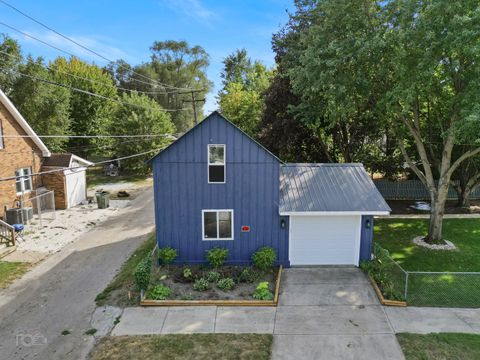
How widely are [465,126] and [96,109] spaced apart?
1467 inches

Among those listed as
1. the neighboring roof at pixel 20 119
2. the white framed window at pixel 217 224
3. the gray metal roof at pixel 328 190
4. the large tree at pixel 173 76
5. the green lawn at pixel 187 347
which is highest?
the large tree at pixel 173 76

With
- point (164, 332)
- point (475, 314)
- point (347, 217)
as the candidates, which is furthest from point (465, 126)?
point (164, 332)

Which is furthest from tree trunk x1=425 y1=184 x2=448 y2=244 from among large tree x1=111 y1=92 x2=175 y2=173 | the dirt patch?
large tree x1=111 y1=92 x2=175 y2=173

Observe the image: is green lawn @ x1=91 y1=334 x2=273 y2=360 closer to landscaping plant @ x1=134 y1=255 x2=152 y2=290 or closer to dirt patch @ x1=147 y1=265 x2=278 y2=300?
landscaping plant @ x1=134 y1=255 x2=152 y2=290

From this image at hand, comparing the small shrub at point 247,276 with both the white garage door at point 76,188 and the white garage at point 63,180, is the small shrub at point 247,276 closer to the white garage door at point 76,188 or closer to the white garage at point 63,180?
the white garage at point 63,180

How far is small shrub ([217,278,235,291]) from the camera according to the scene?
11.9 m

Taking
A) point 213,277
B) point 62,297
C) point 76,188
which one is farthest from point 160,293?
point 76,188

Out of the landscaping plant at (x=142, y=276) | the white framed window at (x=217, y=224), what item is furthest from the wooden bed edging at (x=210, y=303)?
the white framed window at (x=217, y=224)

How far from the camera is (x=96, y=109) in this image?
130 ft

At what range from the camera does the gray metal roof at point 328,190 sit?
43.2 feet

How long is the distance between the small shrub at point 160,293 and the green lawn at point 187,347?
189 cm

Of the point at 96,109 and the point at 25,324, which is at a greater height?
the point at 96,109

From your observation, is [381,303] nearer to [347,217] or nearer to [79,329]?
[347,217]

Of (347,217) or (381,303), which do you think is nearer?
(381,303)
